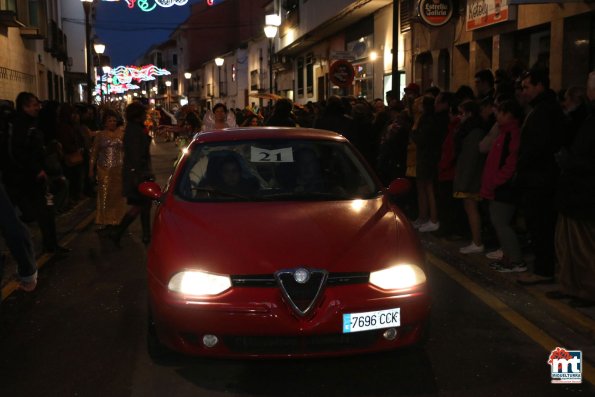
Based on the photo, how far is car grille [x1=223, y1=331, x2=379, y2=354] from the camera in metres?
4.14

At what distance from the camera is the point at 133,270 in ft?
25.4

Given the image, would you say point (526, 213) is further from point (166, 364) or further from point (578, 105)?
point (166, 364)

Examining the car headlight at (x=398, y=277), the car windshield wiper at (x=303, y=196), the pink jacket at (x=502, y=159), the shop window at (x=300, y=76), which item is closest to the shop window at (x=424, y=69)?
the pink jacket at (x=502, y=159)

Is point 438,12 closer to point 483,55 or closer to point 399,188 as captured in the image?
point 483,55

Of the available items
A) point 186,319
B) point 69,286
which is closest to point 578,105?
point 186,319

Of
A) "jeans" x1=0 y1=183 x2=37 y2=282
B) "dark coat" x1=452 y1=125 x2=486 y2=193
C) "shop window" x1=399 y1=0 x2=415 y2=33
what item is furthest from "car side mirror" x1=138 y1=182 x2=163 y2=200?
"shop window" x1=399 y1=0 x2=415 y2=33

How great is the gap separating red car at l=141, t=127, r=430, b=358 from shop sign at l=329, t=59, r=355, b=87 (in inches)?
475

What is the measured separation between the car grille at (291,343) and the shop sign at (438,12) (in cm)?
1361

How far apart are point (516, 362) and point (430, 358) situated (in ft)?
1.84

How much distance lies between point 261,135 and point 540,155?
2.52m

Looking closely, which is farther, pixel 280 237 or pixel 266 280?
pixel 280 237

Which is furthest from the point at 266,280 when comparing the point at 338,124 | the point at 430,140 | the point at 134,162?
the point at 338,124

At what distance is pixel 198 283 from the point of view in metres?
4.22

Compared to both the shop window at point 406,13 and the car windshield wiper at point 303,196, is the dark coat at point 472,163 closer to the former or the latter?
the car windshield wiper at point 303,196
